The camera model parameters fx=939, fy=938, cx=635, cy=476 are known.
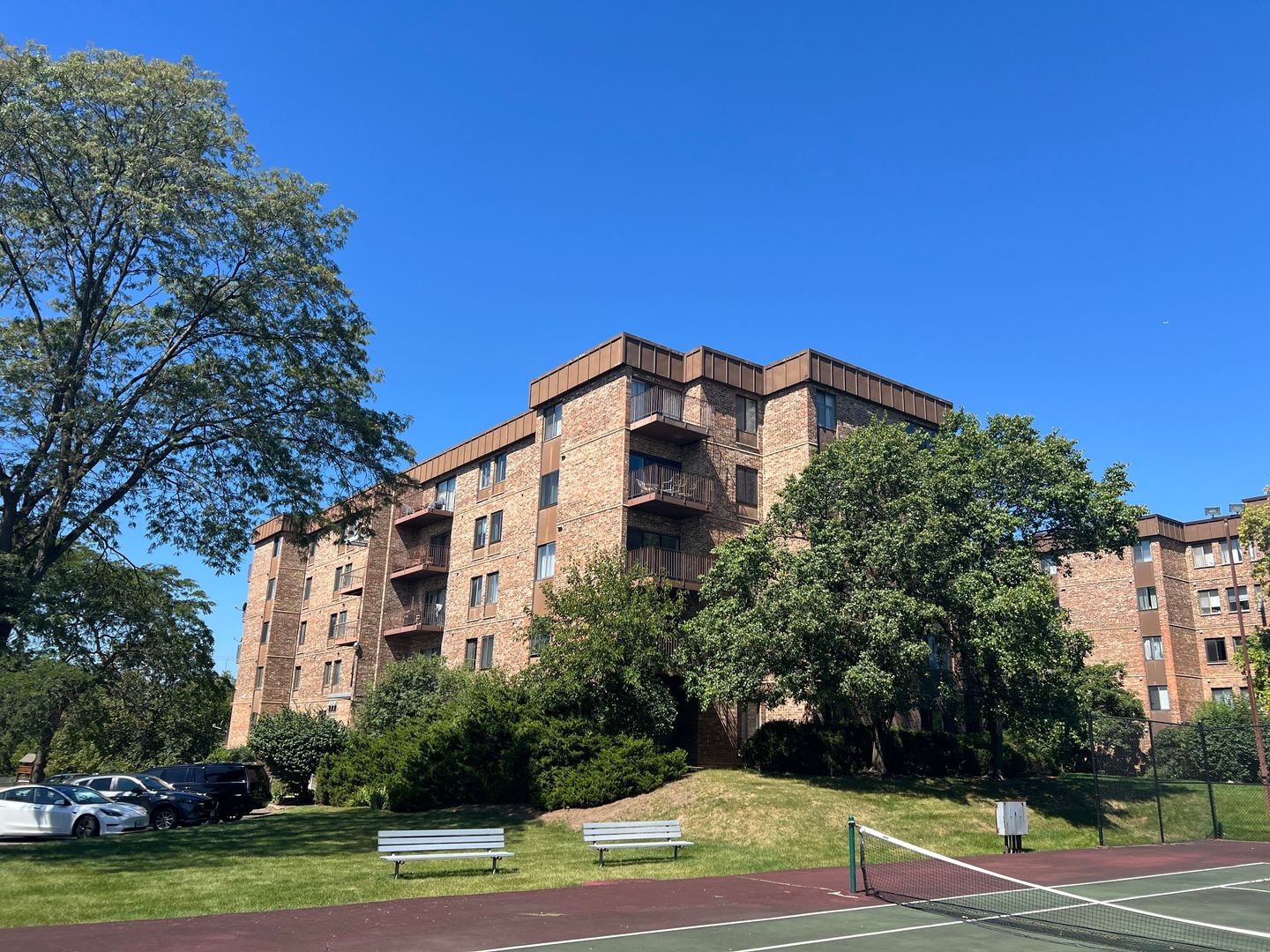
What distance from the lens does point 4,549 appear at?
22.7 m

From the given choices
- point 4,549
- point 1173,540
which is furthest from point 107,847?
point 1173,540

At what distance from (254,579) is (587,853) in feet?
154

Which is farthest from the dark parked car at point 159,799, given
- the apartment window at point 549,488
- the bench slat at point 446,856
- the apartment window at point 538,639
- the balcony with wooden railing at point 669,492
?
the balcony with wooden railing at point 669,492

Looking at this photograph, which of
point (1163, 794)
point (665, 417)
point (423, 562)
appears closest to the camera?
point (1163, 794)

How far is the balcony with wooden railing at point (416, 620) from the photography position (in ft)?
142

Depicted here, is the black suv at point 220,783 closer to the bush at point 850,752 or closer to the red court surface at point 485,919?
the bush at point 850,752

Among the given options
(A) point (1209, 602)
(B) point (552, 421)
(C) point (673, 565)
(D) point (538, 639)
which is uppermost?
(B) point (552, 421)

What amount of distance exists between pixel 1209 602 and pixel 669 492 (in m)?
37.6

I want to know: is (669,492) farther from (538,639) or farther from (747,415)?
(538,639)

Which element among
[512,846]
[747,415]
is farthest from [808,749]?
[747,415]

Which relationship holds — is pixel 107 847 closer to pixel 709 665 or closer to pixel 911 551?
pixel 709 665

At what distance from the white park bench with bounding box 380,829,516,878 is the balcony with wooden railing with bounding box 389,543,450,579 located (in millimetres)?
27373

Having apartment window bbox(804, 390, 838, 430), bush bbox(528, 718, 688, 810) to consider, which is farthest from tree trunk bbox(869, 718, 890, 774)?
apartment window bbox(804, 390, 838, 430)

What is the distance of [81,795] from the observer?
23.7 m
